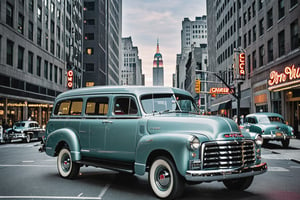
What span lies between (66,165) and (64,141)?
0.66 meters

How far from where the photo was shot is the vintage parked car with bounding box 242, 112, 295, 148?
697 inches

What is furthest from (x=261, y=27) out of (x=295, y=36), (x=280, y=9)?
(x=295, y=36)

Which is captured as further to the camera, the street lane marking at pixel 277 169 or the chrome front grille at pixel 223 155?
the street lane marking at pixel 277 169

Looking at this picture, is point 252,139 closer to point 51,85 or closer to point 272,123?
point 272,123

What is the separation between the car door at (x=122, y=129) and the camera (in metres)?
7.36

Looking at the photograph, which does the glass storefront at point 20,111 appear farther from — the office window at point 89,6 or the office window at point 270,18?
the office window at point 89,6

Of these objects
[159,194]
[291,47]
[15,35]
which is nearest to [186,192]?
[159,194]

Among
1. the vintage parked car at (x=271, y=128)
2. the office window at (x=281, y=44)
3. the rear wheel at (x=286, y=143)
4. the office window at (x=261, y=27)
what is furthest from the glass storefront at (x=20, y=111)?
the office window at (x=261, y=27)

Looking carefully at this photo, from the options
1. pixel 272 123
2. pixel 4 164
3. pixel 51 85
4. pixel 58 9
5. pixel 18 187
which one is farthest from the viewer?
pixel 58 9

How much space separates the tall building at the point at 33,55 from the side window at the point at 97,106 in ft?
85.8

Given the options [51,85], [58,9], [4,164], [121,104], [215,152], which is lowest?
[4,164]

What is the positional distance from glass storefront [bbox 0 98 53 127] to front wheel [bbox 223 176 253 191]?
84.6 feet

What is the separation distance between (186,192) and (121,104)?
248 centimetres

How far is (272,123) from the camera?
60.4 feet
